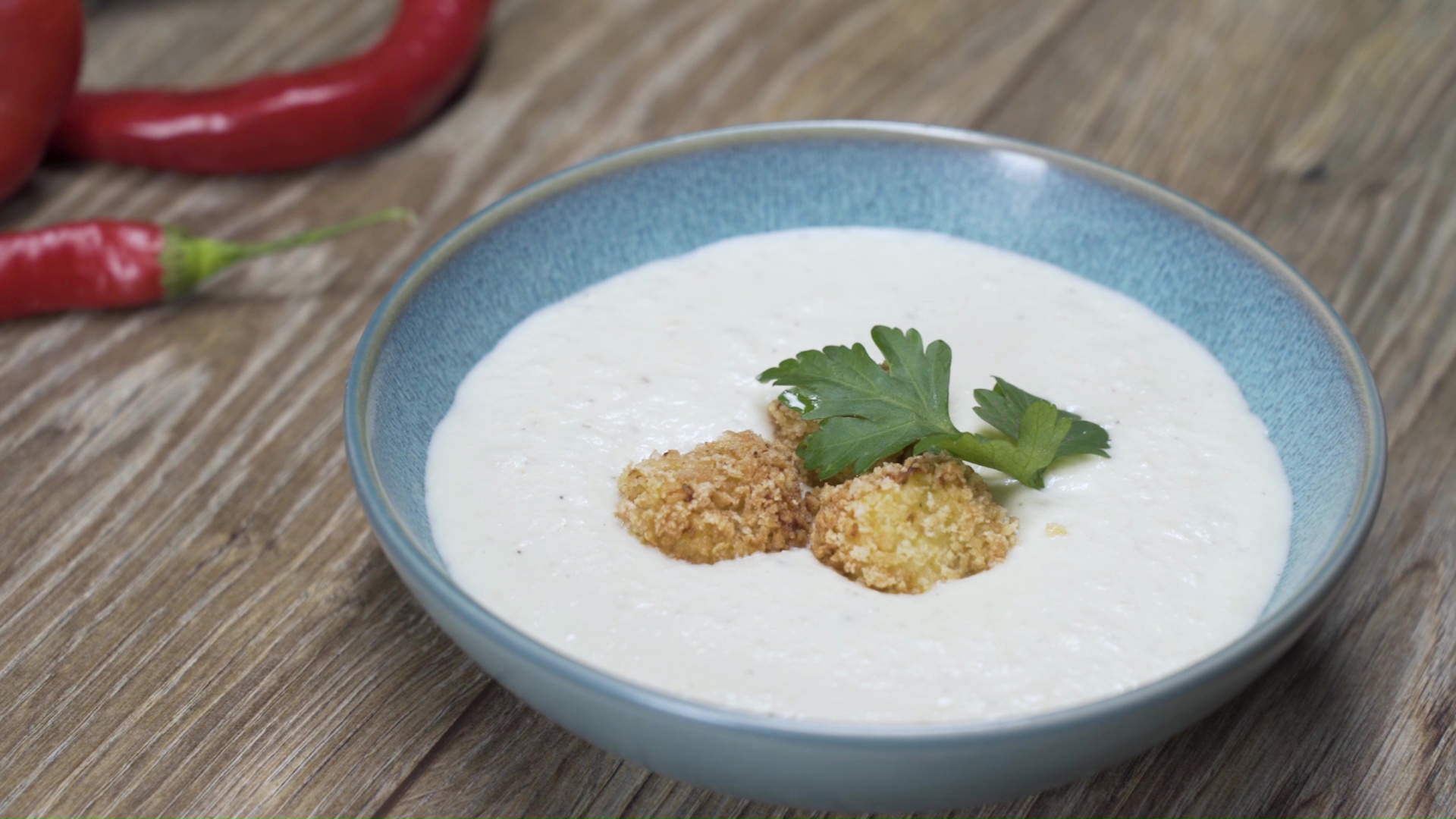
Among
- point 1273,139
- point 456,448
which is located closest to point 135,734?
point 456,448

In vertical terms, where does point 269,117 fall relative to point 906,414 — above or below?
below

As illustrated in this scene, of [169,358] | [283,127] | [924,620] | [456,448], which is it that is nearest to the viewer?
[924,620]

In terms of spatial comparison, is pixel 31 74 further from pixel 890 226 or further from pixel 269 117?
pixel 890 226

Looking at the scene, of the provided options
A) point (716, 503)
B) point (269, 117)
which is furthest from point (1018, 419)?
point (269, 117)

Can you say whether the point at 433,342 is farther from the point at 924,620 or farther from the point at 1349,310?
the point at 1349,310

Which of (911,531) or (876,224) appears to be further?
(876,224)

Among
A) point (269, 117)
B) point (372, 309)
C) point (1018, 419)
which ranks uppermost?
point (1018, 419)

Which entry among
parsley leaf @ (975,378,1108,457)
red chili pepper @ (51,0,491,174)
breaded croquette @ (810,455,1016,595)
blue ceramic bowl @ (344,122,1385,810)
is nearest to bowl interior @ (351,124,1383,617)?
blue ceramic bowl @ (344,122,1385,810)
